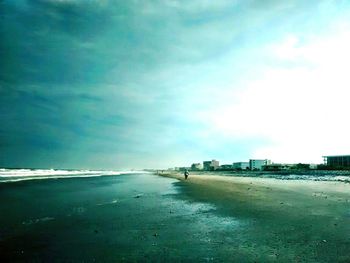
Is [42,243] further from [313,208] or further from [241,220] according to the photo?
[313,208]

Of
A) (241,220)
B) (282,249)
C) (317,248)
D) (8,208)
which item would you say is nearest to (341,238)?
(317,248)

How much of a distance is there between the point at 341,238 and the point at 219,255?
503 cm

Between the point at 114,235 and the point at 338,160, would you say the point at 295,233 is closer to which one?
the point at 114,235

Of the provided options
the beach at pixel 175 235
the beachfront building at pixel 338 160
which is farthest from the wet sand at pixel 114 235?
the beachfront building at pixel 338 160

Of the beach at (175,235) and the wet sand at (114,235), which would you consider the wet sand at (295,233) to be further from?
the wet sand at (114,235)

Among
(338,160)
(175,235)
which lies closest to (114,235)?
(175,235)

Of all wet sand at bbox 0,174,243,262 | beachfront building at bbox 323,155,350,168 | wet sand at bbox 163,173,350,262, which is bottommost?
wet sand at bbox 0,174,243,262

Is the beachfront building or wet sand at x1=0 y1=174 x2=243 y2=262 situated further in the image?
the beachfront building

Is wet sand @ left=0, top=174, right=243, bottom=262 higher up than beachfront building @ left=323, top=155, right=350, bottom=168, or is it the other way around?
beachfront building @ left=323, top=155, right=350, bottom=168

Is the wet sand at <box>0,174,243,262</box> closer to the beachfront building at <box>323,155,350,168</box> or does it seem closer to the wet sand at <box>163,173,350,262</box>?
the wet sand at <box>163,173,350,262</box>

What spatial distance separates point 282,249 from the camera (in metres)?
Answer: 10.2

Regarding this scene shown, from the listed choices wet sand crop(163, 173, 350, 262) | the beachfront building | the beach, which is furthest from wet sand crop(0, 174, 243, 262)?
the beachfront building

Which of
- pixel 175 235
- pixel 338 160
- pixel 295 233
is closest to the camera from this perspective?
pixel 175 235

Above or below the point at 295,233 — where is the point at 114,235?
below
